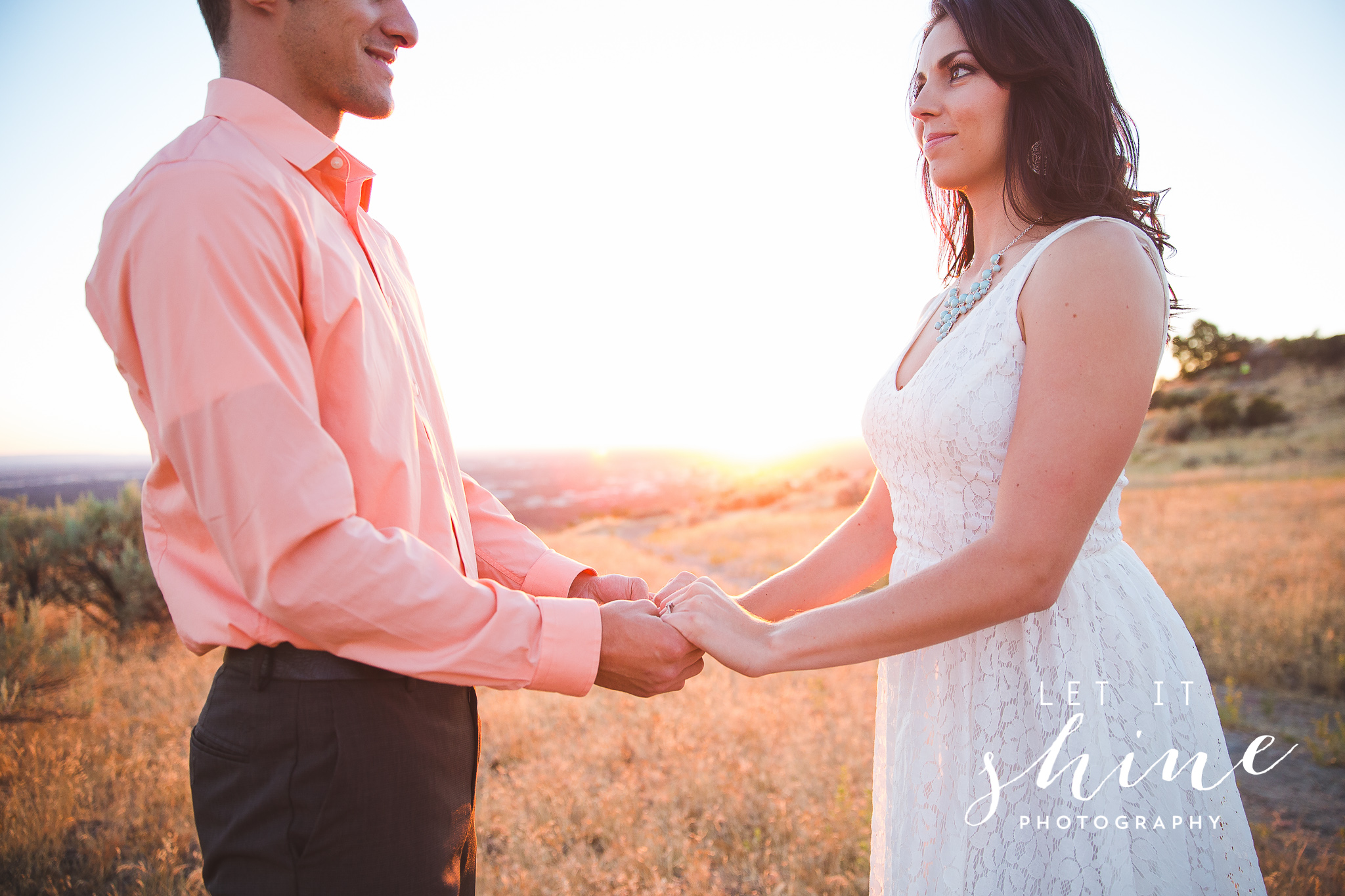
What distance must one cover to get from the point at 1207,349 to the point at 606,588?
54.8 metres

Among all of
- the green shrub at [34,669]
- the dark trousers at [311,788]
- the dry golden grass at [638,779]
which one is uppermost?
the dark trousers at [311,788]

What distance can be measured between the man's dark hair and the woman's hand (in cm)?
185

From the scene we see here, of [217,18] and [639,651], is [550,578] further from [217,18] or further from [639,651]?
[217,18]

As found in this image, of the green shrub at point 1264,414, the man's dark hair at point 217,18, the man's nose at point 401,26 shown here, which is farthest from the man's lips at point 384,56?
the green shrub at point 1264,414

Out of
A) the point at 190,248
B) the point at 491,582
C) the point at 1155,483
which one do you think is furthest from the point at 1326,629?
the point at 1155,483

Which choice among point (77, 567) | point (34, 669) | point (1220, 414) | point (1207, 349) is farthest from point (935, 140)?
point (1207, 349)

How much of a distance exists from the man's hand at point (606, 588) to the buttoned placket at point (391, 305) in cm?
67

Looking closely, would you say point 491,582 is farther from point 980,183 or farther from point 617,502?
point 617,502

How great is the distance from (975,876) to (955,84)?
209cm

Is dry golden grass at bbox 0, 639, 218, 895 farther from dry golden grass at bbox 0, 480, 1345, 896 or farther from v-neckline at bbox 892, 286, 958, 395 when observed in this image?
v-neckline at bbox 892, 286, 958, 395

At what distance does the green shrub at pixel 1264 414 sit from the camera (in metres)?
27.7

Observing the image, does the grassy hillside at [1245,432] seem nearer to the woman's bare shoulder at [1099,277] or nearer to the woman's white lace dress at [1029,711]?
the woman's white lace dress at [1029,711]

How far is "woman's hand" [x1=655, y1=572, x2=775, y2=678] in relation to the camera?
6.04ft

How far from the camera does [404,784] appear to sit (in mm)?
1430
